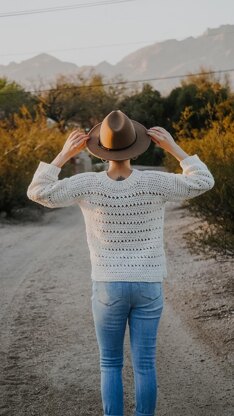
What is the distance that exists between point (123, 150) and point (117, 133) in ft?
0.30

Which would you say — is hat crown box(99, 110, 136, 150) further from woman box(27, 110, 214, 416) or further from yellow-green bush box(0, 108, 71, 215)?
yellow-green bush box(0, 108, 71, 215)

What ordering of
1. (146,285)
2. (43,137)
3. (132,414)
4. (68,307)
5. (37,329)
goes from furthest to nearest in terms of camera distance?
(43,137), (68,307), (37,329), (132,414), (146,285)

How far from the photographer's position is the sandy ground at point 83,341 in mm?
5160

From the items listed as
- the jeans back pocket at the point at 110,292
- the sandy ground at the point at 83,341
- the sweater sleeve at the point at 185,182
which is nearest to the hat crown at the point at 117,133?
the sweater sleeve at the point at 185,182

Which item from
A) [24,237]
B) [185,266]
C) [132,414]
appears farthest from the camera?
[24,237]

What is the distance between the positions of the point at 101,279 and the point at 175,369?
238cm

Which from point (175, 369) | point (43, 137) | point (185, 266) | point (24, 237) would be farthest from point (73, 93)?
point (175, 369)

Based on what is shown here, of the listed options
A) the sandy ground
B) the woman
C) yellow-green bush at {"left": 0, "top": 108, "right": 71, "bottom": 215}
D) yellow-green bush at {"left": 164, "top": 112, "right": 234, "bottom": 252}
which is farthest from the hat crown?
yellow-green bush at {"left": 0, "top": 108, "right": 71, "bottom": 215}

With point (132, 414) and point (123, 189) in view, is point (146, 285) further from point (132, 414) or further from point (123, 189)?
point (132, 414)

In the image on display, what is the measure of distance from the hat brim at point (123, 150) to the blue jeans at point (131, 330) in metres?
0.63

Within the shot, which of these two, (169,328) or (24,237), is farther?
(24,237)

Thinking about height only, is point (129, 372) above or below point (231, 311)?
above

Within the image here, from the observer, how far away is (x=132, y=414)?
4887 millimetres

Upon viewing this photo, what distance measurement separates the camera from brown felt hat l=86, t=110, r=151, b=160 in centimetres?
380
